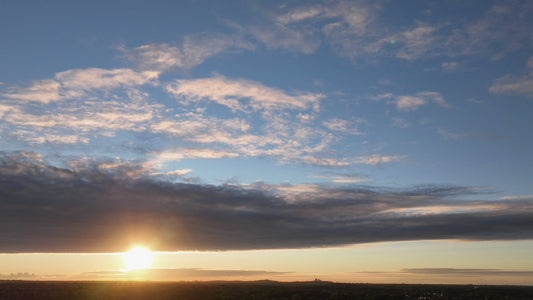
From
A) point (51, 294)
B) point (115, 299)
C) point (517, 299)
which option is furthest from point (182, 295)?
point (517, 299)

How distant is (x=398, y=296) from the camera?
63.2m

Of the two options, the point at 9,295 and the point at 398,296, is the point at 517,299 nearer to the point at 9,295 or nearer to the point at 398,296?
the point at 398,296

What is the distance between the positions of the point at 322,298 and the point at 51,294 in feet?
132

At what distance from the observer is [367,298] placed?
60.4 metres

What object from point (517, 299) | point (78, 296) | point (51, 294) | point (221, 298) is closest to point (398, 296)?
point (517, 299)

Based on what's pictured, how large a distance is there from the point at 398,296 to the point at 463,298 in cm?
833

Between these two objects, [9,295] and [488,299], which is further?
[9,295]

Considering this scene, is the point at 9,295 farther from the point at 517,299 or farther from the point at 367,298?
the point at 517,299

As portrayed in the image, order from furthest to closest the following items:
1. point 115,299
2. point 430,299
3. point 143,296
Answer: point 143,296, point 115,299, point 430,299

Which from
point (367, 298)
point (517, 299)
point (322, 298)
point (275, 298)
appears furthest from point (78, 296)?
point (517, 299)

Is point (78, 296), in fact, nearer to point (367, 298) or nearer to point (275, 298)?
point (275, 298)

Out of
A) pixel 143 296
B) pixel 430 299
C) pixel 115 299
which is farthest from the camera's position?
pixel 143 296

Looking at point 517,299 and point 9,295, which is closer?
point 517,299

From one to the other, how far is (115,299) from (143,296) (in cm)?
513
